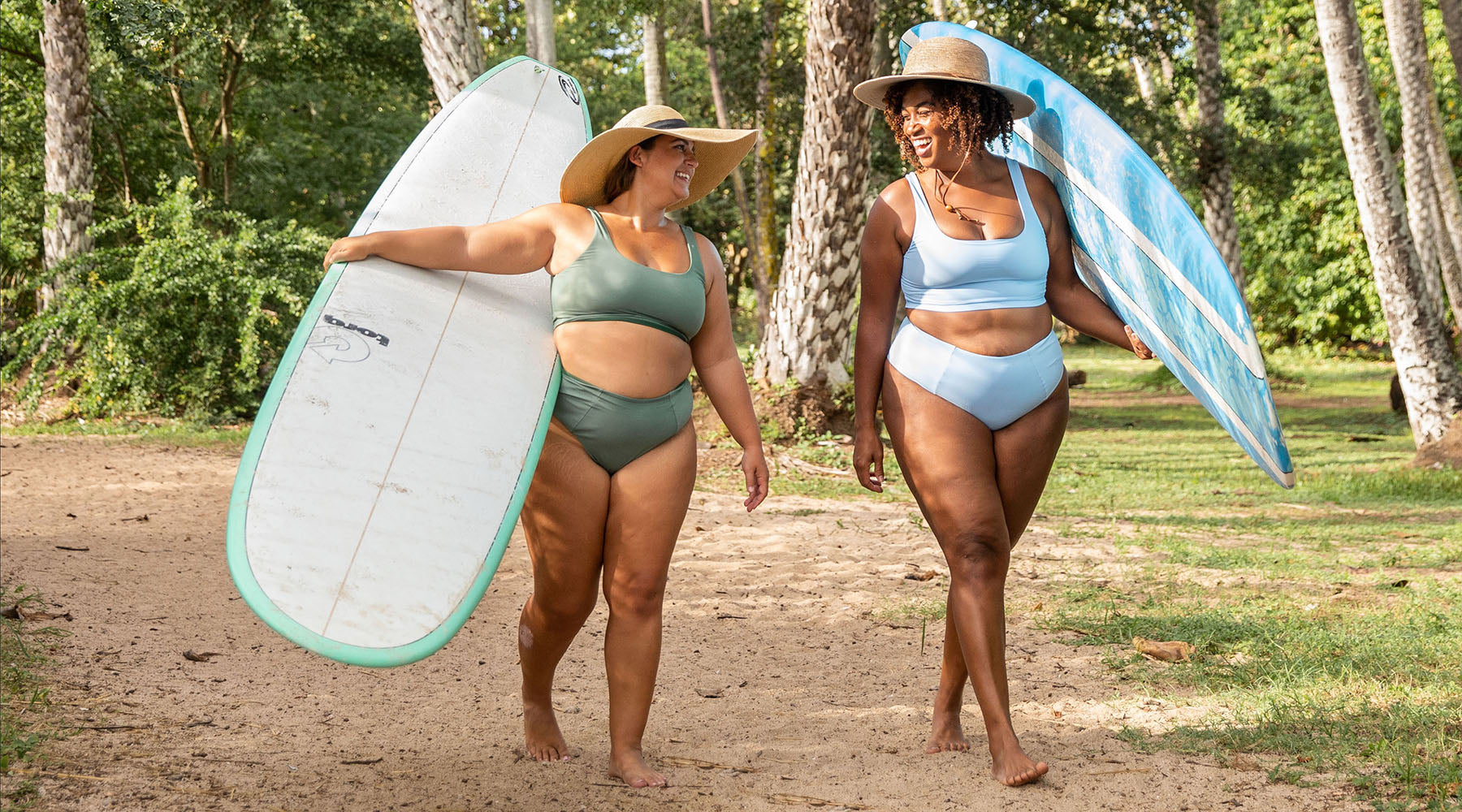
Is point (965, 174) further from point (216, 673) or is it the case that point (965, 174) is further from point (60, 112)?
point (60, 112)

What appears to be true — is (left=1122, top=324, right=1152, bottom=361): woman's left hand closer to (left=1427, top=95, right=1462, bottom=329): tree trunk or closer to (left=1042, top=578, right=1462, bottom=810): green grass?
(left=1042, top=578, right=1462, bottom=810): green grass

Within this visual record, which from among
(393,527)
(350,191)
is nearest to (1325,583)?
(393,527)

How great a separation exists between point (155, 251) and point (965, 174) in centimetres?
892

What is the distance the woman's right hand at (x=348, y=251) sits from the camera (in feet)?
9.78

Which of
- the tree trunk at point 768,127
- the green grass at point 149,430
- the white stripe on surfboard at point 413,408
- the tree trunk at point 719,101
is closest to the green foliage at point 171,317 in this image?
the green grass at point 149,430

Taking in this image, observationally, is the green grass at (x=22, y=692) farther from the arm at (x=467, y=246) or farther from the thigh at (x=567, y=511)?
the arm at (x=467, y=246)

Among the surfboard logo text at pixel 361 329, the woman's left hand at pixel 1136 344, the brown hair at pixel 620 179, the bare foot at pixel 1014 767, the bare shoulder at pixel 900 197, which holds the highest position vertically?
the brown hair at pixel 620 179

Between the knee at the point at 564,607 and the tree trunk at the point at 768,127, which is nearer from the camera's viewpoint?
the knee at the point at 564,607

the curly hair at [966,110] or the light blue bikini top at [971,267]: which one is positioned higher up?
the curly hair at [966,110]

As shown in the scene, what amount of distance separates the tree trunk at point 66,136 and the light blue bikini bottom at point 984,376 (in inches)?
383

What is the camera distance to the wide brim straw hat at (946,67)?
312cm

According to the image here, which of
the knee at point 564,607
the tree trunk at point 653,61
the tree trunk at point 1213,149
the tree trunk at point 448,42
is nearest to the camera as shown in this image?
the knee at point 564,607

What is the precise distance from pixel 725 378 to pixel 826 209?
573 centimetres

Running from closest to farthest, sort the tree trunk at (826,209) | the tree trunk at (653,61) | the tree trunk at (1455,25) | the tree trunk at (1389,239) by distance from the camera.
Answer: the tree trunk at (1389,239) < the tree trunk at (826,209) < the tree trunk at (1455,25) < the tree trunk at (653,61)
